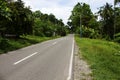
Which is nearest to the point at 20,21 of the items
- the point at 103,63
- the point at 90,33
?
the point at 103,63

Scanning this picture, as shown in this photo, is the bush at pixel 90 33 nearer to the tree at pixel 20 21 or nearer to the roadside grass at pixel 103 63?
the tree at pixel 20 21

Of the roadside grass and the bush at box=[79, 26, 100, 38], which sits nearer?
the roadside grass

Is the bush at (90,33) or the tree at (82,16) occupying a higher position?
the tree at (82,16)

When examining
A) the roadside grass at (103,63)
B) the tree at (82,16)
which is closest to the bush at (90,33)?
the tree at (82,16)

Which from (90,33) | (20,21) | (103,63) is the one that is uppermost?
(20,21)

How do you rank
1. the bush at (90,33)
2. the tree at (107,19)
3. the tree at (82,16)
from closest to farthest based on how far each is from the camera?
the bush at (90,33) < the tree at (107,19) < the tree at (82,16)

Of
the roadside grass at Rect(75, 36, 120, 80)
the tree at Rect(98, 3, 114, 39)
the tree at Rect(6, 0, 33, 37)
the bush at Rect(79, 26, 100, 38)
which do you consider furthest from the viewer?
the tree at Rect(98, 3, 114, 39)

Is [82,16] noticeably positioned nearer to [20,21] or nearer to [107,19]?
[107,19]

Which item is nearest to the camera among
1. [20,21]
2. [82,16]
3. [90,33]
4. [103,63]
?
[103,63]

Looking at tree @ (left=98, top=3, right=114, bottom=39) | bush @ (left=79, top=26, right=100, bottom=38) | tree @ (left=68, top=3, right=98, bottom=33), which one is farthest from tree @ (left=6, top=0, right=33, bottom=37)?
tree @ (left=68, top=3, right=98, bottom=33)

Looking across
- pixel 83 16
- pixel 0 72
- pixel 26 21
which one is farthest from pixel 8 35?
pixel 83 16

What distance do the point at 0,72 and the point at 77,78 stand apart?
11.7ft

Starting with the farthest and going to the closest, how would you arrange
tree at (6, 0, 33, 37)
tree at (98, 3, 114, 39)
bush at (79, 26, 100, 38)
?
tree at (98, 3, 114, 39), bush at (79, 26, 100, 38), tree at (6, 0, 33, 37)

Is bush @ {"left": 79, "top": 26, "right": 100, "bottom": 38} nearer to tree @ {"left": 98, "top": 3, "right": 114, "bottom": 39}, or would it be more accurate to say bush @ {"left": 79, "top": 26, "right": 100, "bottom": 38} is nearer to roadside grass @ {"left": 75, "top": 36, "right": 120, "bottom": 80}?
tree @ {"left": 98, "top": 3, "right": 114, "bottom": 39}
